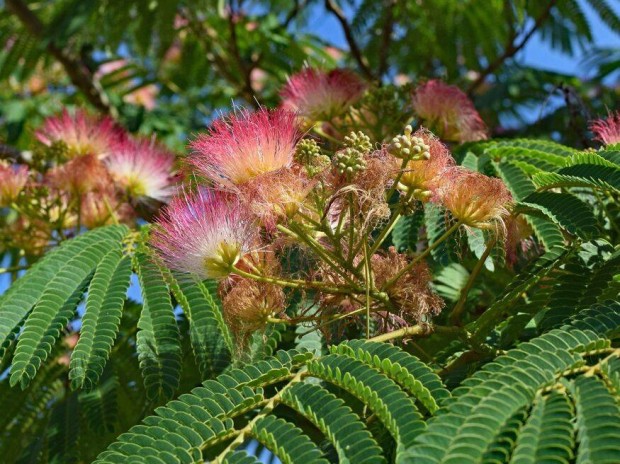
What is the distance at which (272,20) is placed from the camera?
176 inches

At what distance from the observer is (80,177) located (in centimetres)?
281

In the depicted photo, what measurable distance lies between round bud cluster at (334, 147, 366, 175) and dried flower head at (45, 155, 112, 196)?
1362mm

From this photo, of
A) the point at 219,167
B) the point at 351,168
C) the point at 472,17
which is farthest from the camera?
the point at 472,17

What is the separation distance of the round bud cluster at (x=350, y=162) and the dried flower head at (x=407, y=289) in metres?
0.24

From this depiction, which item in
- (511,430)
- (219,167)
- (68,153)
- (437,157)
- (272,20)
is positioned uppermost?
(272,20)

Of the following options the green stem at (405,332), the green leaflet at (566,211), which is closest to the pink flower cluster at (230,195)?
the green stem at (405,332)

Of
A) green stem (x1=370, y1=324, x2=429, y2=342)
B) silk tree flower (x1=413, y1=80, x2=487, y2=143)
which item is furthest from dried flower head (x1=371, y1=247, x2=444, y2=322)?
silk tree flower (x1=413, y1=80, x2=487, y2=143)

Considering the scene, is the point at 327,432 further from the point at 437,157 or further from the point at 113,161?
the point at 113,161

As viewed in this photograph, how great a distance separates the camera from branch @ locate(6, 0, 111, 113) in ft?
13.6

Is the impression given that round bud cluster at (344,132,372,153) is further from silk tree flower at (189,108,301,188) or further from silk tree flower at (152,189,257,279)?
silk tree flower at (152,189,257,279)

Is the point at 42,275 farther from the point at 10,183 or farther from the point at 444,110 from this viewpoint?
the point at 444,110

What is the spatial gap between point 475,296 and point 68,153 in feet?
4.99

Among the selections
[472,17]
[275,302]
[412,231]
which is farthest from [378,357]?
[472,17]

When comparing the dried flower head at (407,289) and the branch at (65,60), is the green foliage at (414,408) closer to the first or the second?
the dried flower head at (407,289)
